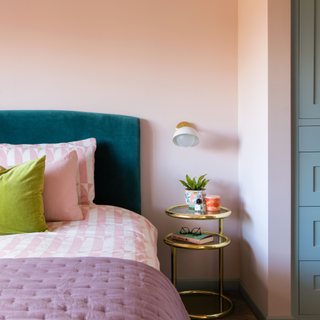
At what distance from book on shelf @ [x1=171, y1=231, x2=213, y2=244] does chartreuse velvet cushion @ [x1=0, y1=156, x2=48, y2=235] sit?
0.85 meters

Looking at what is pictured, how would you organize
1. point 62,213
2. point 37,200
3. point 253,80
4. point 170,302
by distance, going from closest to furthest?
point 170,302 → point 37,200 → point 62,213 → point 253,80

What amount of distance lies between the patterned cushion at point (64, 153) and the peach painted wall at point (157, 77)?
0.37 m

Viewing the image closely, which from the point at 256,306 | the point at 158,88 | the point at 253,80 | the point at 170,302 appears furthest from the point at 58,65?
the point at 256,306

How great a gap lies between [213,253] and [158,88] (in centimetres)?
125

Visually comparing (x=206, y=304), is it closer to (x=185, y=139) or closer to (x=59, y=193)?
(x=185, y=139)

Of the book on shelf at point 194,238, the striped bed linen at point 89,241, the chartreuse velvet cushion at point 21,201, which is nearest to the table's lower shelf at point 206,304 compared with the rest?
the book on shelf at point 194,238

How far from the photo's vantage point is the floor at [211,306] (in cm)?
188

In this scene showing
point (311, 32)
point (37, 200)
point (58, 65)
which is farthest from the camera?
point (58, 65)

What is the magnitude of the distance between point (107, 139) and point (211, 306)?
1.29 m

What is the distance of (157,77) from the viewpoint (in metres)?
2.23

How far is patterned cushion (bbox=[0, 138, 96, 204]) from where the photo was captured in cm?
186

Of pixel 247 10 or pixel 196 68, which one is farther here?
pixel 196 68

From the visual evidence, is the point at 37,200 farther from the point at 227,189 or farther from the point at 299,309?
the point at 299,309

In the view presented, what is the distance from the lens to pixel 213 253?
2246 millimetres
